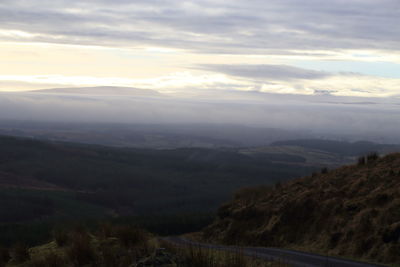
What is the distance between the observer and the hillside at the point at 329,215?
2178 cm

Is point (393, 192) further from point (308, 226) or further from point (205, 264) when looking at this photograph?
point (205, 264)

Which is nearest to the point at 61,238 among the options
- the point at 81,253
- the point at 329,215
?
the point at 81,253

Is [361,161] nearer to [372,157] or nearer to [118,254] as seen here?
[372,157]

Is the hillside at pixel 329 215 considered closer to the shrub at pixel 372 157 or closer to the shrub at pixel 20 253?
the shrub at pixel 372 157

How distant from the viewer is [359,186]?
2948 cm

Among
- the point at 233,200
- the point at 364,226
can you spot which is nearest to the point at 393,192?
the point at 364,226

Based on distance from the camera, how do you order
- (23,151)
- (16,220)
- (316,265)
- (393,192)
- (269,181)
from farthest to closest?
1. (23,151)
2. (269,181)
3. (16,220)
4. (393,192)
5. (316,265)

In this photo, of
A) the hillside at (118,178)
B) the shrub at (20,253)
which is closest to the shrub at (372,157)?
Answer: the shrub at (20,253)

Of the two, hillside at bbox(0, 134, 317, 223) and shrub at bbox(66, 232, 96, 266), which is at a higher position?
shrub at bbox(66, 232, 96, 266)

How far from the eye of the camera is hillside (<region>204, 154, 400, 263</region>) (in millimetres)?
21781

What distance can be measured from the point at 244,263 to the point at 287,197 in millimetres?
21987

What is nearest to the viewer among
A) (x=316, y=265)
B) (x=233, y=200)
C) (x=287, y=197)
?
(x=316, y=265)

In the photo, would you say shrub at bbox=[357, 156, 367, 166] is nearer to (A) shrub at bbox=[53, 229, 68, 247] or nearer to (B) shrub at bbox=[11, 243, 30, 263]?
(A) shrub at bbox=[53, 229, 68, 247]

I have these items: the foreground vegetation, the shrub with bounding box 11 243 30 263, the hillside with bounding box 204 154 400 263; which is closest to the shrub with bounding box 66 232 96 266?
the foreground vegetation
